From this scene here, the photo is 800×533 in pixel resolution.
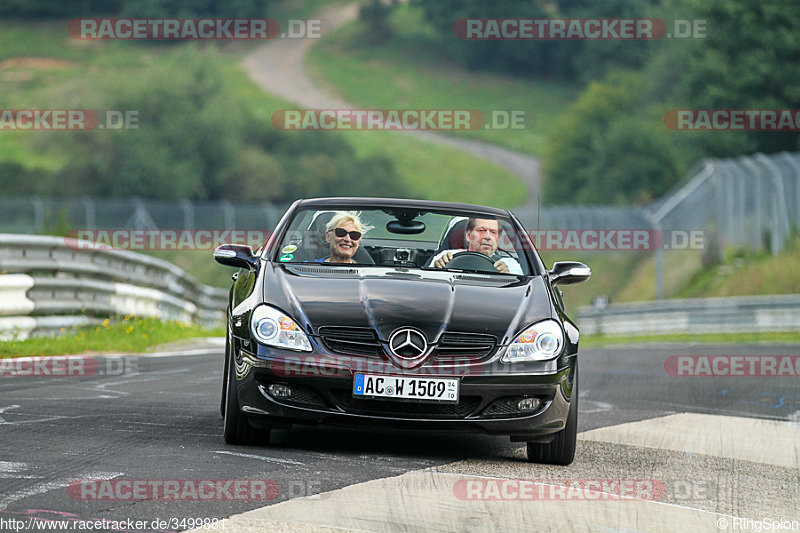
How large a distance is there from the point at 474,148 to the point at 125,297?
95.6 m

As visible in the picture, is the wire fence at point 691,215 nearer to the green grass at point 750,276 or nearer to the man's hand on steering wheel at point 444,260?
the green grass at point 750,276

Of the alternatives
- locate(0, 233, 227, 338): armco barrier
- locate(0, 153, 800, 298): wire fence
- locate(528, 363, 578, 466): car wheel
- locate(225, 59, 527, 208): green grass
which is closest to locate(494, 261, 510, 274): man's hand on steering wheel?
locate(528, 363, 578, 466): car wheel

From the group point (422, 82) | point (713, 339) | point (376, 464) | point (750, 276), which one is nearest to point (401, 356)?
point (376, 464)

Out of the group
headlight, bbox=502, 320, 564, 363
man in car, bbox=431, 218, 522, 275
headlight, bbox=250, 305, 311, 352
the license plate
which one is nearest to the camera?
the license plate

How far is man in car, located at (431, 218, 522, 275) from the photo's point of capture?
339 inches

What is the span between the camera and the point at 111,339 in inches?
607

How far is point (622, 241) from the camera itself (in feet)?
162

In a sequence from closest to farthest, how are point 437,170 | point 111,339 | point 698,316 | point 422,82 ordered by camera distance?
1. point 111,339
2. point 698,316
3. point 437,170
4. point 422,82

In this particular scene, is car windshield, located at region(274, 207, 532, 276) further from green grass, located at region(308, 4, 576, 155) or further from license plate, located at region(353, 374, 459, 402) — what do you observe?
green grass, located at region(308, 4, 576, 155)

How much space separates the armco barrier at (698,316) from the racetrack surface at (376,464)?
47.9 feet

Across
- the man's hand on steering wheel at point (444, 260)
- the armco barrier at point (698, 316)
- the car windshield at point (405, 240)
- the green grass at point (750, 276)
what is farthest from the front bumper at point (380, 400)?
the green grass at point (750, 276)

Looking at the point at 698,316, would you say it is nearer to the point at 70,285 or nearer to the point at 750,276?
the point at 750,276

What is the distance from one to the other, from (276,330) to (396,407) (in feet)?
2.48

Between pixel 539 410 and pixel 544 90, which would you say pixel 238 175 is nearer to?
pixel 544 90
